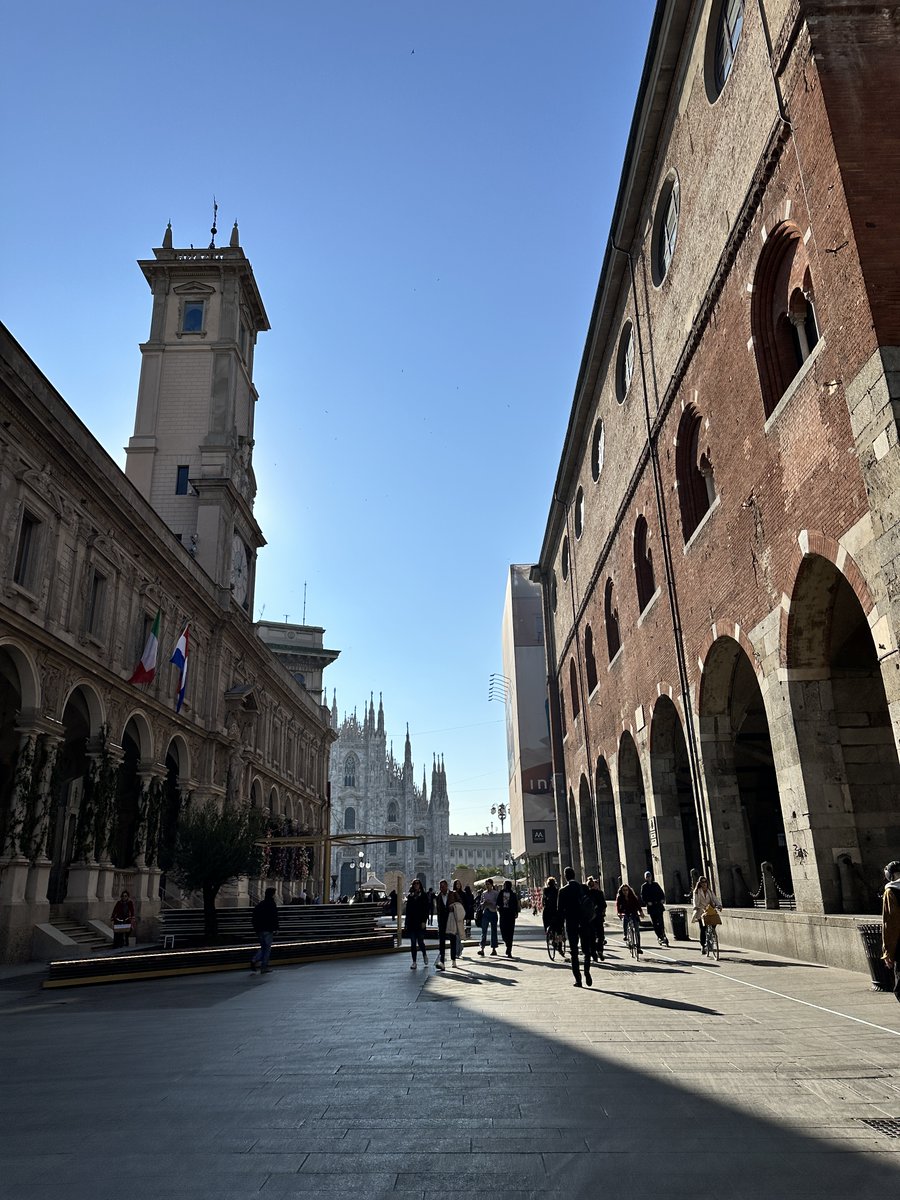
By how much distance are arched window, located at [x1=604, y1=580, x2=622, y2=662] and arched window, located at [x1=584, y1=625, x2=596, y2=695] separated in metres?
3.00

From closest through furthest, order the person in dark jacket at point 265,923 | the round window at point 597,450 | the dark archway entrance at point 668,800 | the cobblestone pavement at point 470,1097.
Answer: the cobblestone pavement at point 470,1097
the person in dark jacket at point 265,923
the dark archway entrance at point 668,800
the round window at point 597,450

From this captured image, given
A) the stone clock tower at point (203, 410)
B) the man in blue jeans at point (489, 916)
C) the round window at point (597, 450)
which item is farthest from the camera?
the stone clock tower at point (203, 410)

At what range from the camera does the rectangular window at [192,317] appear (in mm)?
40938

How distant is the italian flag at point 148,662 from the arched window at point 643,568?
13.9m


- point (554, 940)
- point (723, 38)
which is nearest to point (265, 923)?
point (554, 940)

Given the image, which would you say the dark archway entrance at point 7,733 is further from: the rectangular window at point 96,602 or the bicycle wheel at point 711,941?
the bicycle wheel at point 711,941

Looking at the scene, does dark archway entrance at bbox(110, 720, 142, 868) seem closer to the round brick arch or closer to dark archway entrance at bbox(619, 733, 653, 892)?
dark archway entrance at bbox(619, 733, 653, 892)

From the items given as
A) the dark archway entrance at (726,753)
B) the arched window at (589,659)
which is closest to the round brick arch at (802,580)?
the dark archway entrance at (726,753)

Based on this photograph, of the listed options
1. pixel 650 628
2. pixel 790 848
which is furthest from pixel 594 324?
pixel 790 848

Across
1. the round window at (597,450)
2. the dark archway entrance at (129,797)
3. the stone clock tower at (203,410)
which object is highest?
the stone clock tower at (203,410)

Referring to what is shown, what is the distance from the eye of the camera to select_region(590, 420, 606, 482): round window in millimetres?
27281

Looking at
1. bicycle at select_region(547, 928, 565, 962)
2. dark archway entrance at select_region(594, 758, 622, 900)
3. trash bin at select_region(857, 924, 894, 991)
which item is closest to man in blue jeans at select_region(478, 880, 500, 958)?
bicycle at select_region(547, 928, 565, 962)

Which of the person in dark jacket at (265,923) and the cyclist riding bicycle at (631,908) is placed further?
the person in dark jacket at (265,923)

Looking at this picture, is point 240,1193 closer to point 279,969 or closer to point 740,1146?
point 740,1146
